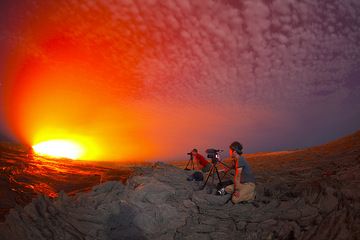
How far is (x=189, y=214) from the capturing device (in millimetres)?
6449

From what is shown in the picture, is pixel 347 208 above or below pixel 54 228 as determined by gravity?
above

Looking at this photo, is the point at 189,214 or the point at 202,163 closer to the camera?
the point at 189,214

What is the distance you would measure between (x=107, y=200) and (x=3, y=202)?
3.62 metres

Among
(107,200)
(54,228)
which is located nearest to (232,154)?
(107,200)

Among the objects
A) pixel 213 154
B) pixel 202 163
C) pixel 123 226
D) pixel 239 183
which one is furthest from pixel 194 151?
pixel 123 226

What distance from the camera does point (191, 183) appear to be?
904 cm

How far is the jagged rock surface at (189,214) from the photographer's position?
4.64 metres

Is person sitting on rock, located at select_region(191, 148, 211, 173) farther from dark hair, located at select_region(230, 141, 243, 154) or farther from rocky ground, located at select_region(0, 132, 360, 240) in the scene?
dark hair, located at select_region(230, 141, 243, 154)

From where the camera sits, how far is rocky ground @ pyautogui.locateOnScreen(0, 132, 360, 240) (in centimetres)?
464

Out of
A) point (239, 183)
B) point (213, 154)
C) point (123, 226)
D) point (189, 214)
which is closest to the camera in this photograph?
point (123, 226)

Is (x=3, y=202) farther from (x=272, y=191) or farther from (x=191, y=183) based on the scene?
(x=272, y=191)

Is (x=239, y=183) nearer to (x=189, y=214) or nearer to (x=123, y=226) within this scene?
(x=189, y=214)

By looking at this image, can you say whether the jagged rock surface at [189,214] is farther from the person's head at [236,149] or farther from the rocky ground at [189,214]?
the person's head at [236,149]

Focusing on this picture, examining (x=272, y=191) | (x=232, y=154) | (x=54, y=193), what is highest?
(x=232, y=154)
